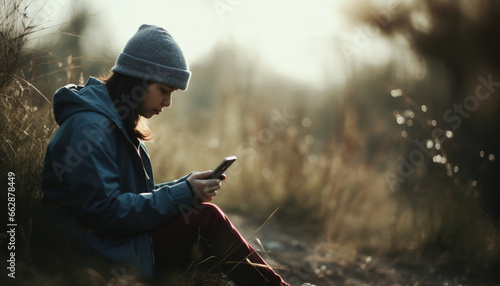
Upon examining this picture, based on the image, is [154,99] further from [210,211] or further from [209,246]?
[209,246]

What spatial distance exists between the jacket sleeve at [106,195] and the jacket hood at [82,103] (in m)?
0.09

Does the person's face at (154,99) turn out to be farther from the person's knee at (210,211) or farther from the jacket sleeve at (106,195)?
the person's knee at (210,211)

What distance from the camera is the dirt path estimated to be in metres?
3.41

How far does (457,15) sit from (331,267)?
2683 mm

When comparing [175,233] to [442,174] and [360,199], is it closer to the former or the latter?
[442,174]

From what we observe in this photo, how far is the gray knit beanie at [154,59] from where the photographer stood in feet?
7.14

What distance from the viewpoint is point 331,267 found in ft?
12.3

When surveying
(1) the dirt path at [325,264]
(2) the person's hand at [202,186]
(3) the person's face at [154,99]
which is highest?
(3) the person's face at [154,99]

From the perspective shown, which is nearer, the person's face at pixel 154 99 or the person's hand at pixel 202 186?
the person's hand at pixel 202 186

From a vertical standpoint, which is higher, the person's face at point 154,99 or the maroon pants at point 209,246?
the person's face at point 154,99

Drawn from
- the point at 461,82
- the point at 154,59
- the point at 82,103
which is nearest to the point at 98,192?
the point at 82,103

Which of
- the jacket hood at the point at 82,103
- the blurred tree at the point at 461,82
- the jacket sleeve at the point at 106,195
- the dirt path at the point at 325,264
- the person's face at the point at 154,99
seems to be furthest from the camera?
the blurred tree at the point at 461,82

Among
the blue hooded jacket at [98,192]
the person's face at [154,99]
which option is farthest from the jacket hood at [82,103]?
the person's face at [154,99]

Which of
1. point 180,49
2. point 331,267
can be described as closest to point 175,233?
point 180,49
